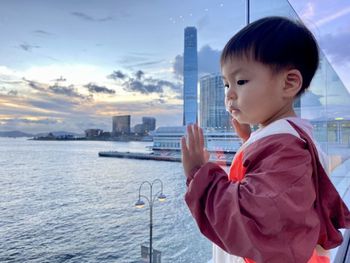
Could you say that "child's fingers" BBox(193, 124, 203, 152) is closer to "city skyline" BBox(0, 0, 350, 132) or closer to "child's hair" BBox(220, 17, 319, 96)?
"child's hair" BBox(220, 17, 319, 96)

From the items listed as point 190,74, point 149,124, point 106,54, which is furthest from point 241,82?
point 106,54

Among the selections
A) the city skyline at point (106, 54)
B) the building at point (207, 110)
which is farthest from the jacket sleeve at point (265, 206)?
Answer: the building at point (207, 110)

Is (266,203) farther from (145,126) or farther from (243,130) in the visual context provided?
(145,126)

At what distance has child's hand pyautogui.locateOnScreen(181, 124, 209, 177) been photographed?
41cm

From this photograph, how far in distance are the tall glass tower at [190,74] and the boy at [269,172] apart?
893mm

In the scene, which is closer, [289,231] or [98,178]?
[289,231]

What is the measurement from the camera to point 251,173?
0.36 meters

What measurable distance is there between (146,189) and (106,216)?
10.7 ft

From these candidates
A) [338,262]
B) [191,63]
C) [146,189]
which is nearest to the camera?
[338,262]

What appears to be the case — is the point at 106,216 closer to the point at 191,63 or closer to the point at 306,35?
the point at 191,63

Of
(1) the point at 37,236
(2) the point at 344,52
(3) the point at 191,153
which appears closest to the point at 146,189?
(1) the point at 37,236

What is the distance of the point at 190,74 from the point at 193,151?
1.20 m

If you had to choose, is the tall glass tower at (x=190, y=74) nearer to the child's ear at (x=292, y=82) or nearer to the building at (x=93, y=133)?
the child's ear at (x=292, y=82)

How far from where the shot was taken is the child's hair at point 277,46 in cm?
41
